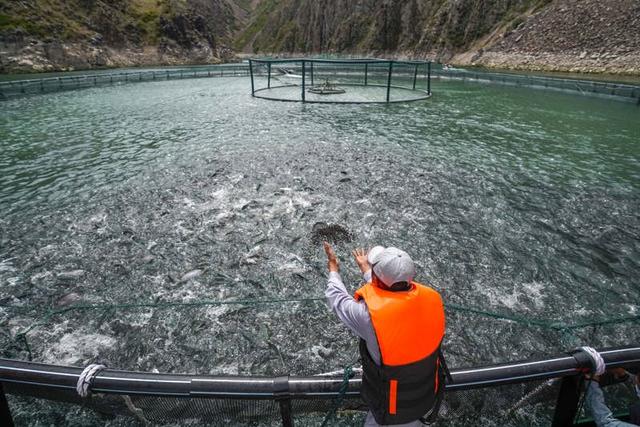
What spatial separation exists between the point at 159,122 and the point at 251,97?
44.8ft

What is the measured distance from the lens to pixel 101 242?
1119 cm

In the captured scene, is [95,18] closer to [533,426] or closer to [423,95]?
[423,95]

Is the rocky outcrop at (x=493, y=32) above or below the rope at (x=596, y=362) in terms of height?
above

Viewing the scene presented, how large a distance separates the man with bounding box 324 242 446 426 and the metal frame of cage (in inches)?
11.4

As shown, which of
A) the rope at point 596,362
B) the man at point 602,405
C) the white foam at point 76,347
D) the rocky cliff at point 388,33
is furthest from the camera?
the rocky cliff at point 388,33

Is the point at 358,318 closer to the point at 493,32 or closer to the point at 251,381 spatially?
the point at 251,381

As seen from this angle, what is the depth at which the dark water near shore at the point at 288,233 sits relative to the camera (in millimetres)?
7738

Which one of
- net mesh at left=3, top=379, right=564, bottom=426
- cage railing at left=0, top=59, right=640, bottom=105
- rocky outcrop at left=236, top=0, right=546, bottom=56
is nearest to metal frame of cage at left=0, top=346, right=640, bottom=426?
net mesh at left=3, top=379, right=564, bottom=426

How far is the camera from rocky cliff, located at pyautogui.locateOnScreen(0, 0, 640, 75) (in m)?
65.3

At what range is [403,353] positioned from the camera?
3.15 meters

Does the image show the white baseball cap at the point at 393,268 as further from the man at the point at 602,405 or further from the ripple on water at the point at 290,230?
the ripple on water at the point at 290,230

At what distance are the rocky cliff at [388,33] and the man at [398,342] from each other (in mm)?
73091

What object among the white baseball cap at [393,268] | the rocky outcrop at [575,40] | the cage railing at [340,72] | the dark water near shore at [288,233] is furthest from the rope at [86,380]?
the rocky outcrop at [575,40]

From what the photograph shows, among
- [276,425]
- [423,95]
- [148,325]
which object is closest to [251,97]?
[423,95]
